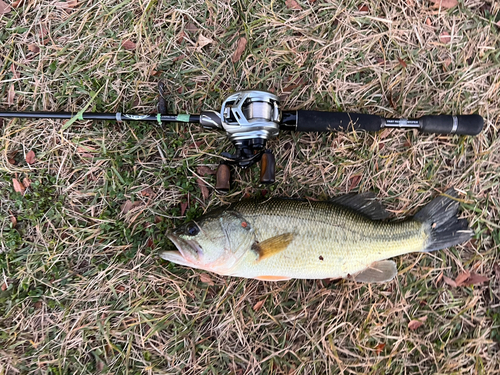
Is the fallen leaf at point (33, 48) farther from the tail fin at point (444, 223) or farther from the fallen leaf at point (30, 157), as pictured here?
the tail fin at point (444, 223)

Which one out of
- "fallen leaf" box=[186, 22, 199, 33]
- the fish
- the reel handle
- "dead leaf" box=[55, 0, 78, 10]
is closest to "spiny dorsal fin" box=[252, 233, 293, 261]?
the fish

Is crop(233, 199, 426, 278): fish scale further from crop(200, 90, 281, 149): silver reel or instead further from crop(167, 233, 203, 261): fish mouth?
crop(200, 90, 281, 149): silver reel

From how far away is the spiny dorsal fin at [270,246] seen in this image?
2.49m

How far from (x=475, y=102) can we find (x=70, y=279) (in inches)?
170

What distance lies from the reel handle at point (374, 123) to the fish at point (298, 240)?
2.12 ft

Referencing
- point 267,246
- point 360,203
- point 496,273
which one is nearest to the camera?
point 267,246

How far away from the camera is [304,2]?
296cm

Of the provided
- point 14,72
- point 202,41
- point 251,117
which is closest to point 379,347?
point 251,117

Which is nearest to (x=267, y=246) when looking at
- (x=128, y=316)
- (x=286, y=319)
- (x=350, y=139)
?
(x=286, y=319)

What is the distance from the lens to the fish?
2.48 meters

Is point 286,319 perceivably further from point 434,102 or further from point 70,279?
point 434,102

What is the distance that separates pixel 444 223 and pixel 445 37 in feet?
6.07

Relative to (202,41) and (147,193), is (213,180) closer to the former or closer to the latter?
(147,193)

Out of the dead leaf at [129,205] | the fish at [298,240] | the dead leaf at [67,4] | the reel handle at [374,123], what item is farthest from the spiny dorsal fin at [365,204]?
the dead leaf at [67,4]
